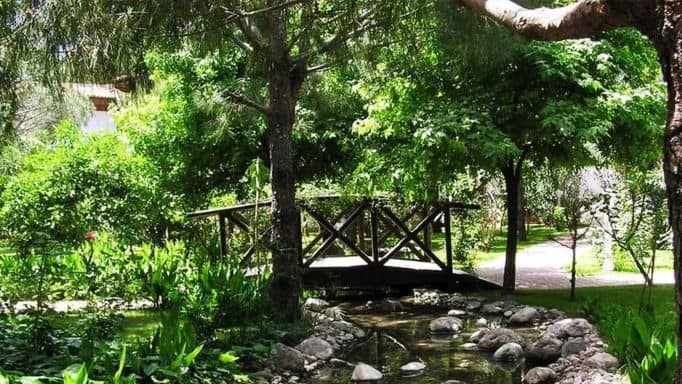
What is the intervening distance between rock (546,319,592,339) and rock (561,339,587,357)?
0.34m

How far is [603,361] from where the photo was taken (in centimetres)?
467

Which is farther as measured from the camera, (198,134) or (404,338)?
(198,134)

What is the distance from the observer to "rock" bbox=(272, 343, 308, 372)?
509cm

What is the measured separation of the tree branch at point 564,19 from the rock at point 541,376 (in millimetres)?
3215

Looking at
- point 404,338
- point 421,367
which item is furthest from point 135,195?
point 421,367

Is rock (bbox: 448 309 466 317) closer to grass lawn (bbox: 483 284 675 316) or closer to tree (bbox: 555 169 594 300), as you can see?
grass lawn (bbox: 483 284 675 316)

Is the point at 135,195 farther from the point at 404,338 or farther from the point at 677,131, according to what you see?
the point at 677,131

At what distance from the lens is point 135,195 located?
8.45m

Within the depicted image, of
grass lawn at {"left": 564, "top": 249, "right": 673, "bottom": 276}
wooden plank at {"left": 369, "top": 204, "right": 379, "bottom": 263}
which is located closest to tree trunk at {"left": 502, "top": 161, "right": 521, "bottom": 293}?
wooden plank at {"left": 369, "top": 204, "right": 379, "bottom": 263}

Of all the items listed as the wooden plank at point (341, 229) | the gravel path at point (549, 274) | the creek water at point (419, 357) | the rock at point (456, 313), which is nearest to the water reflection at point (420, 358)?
the creek water at point (419, 357)

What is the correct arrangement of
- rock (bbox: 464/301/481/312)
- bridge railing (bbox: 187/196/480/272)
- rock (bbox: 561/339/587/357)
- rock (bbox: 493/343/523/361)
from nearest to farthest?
rock (bbox: 561/339/587/357), rock (bbox: 493/343/523/361), rock (bbox: 464/301/481/312), bridge railing (bbox: 187/196/480/272)

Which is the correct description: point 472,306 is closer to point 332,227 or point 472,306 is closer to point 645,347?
point 332,227

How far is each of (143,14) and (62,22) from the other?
0.40m

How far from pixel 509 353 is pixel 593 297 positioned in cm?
271
